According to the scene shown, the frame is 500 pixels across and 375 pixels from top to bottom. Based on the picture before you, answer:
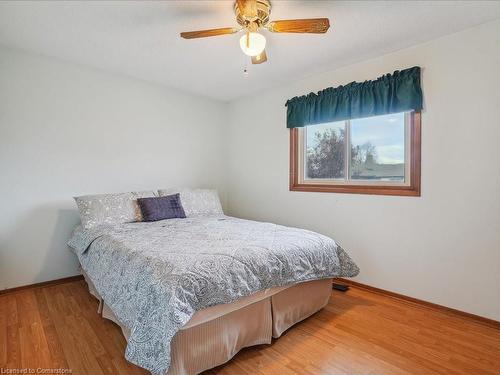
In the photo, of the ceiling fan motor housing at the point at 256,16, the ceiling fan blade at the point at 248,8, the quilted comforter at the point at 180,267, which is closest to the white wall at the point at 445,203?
the quilted comforter at the point at 180,267

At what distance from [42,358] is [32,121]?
217 cm

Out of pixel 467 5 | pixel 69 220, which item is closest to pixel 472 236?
pixel 467 5

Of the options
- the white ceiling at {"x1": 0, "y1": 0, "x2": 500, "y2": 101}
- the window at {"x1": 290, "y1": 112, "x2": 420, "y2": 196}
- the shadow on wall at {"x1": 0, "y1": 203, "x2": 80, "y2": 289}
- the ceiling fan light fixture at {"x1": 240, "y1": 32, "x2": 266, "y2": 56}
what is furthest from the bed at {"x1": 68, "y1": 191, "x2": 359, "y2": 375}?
the white ceiling at {"x1": 0, "y1": 0, "x2": 500, "y2": 101}

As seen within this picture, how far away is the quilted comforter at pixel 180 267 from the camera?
133 cm

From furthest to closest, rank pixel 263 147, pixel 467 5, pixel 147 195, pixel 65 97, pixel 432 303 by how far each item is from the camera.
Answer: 1. pixel 263 147
2. pixel 147 195
3. pixel 65 97
4. pixel 432 303
5. pixel 467 5

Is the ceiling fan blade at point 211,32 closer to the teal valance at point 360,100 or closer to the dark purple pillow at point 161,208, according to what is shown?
the teal valance at point 360,100

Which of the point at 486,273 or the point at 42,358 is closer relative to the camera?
the point at 42,358

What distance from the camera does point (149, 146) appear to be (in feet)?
11.4

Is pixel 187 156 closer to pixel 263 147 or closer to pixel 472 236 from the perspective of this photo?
pixel 263 147

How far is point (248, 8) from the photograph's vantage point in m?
1.72

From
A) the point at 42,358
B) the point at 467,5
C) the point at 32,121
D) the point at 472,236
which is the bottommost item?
the point at 42,358

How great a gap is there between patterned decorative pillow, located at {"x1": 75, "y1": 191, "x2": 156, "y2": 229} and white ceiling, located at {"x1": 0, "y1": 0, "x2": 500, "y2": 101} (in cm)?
141

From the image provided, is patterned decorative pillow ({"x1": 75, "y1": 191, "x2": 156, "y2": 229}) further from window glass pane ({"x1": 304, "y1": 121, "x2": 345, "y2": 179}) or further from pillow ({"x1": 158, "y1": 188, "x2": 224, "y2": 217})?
window glass pane ({"x1": 304, "y1": 121, "x2": 345, "y2": 179})

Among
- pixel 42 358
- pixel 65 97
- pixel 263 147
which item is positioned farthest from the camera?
pixel 263 147
